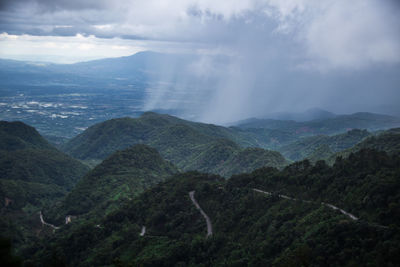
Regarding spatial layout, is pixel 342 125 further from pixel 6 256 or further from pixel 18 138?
pixel 6 256

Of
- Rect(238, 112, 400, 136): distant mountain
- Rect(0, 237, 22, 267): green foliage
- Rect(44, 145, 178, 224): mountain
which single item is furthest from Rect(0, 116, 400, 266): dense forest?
Rect(238, 112, 400, 136): distant mountain

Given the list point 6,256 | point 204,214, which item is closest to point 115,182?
point 204,214

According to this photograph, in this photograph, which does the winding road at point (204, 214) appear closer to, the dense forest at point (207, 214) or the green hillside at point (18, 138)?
the dense forest at point (207, 214)

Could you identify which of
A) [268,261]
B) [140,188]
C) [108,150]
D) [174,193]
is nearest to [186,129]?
[108,150]

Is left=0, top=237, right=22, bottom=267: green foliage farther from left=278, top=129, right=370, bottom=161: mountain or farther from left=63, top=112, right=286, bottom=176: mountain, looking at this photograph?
left=278, top=129, right=370, bottom=161: mountain

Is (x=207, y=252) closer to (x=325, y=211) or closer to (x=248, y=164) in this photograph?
(x=325, y=211)

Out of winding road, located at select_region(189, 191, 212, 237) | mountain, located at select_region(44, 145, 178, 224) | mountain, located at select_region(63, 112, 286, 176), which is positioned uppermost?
winding road, located at select_region(189, 191, 212, 237)
